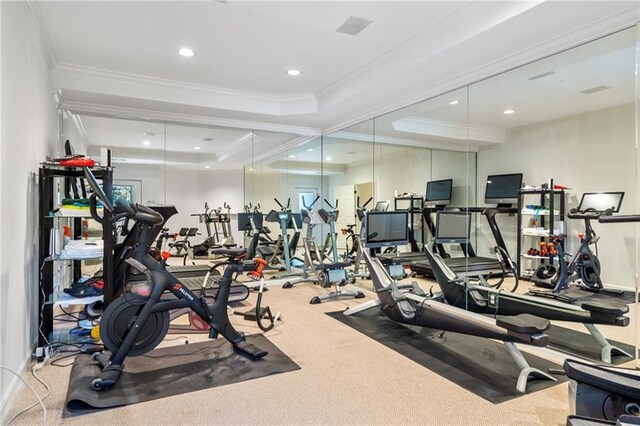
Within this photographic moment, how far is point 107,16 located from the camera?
320cm

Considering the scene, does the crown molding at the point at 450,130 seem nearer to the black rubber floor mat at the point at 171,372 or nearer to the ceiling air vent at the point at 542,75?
the ceiling air vent at the point at 542,75

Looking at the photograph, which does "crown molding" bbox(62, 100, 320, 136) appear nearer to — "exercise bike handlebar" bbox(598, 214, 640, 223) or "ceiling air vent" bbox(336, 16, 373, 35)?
"ceiling air vent" bbox(336, 16, 373, 35)

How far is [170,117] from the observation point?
543 cm

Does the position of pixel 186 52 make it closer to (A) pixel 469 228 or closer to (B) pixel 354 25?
(B) pixel 354 25

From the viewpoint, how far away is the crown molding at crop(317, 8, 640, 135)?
2.77 metres

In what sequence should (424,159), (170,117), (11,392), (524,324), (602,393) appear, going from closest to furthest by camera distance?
(602,393)
(11,392)
(524,324)
(170,117)
(424,159)

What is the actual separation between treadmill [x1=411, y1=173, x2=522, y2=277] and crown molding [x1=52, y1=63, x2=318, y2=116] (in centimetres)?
246

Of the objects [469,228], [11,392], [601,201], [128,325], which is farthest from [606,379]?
[11,392]

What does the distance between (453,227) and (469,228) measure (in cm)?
21

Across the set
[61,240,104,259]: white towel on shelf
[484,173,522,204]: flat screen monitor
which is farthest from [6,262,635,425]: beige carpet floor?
[484,173,522,204]: flat screen monitor

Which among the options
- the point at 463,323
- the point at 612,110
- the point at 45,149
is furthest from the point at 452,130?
the point at 45,149

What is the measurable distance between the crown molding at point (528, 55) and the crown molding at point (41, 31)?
12.3 ft

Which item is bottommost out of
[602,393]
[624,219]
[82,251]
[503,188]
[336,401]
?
[336,401]

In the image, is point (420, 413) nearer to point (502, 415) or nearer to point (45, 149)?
point (502, 415)
